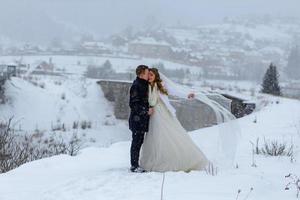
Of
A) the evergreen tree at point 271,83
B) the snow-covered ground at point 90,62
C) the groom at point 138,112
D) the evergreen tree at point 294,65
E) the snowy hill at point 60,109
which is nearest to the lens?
the groom at point 138,112

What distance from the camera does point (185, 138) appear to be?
28.1ft

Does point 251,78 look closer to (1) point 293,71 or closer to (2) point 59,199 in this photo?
(1) point 293,71

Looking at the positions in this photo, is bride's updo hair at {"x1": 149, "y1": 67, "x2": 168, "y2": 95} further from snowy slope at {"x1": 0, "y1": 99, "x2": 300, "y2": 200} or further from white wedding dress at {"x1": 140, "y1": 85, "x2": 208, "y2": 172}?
snowy slope at {"x1": 0, "y1": 99, "x2": 300, "y2": 200}

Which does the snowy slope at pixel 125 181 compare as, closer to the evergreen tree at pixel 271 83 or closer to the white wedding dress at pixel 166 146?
the white wedding dress at pixel 166 146

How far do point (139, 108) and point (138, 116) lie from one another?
11cm

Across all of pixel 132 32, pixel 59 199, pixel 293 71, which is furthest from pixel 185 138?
pixel 132 32

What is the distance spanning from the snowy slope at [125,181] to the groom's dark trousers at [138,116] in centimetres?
35

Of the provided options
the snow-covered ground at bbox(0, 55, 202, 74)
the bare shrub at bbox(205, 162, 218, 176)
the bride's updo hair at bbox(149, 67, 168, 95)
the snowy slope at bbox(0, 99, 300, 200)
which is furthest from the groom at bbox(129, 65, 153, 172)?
the snow-covered ground at bbox(0, 55, 202, 74)

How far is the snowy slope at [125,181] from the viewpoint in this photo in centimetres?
695

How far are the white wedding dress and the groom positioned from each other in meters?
0.08

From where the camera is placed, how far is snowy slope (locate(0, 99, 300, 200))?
6945mm

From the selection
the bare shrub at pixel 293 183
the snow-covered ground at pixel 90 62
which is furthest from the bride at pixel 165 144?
the snow-covered ground at pixel 90 62

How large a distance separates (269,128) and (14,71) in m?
28.3

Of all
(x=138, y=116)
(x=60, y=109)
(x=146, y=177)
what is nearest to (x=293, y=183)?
(x=146, y=177)
